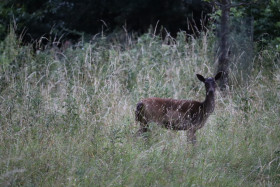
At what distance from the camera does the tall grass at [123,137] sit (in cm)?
484

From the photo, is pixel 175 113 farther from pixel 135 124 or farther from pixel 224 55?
pixel 224 55

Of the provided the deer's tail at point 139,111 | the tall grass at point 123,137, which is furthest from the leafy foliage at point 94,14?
the deer's tail at point 139,111

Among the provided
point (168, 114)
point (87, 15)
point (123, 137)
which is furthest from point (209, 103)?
point (87, 15)

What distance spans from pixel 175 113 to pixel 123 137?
1376mm

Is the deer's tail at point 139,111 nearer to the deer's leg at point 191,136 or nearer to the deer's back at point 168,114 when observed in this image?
the deer's back at point 168,114

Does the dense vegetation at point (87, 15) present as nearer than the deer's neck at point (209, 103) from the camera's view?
No

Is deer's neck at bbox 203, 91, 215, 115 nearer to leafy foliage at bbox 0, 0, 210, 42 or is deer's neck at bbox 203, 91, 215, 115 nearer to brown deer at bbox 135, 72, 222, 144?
brown deer at bbox 135, 72, 222, 144

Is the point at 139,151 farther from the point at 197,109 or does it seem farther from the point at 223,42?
the point at 223,42

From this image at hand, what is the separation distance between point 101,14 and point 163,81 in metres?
10.5

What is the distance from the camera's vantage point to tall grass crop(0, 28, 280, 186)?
15.9 ft

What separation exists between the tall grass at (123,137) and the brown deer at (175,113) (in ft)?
0.70

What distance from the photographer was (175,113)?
6.96 m

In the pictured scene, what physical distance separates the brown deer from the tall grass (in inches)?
8.4

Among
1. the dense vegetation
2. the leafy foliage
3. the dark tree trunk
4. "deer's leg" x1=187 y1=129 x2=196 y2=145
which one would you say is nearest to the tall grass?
"deer's leg" x1=187 y1=129 x2=196 y2=145
